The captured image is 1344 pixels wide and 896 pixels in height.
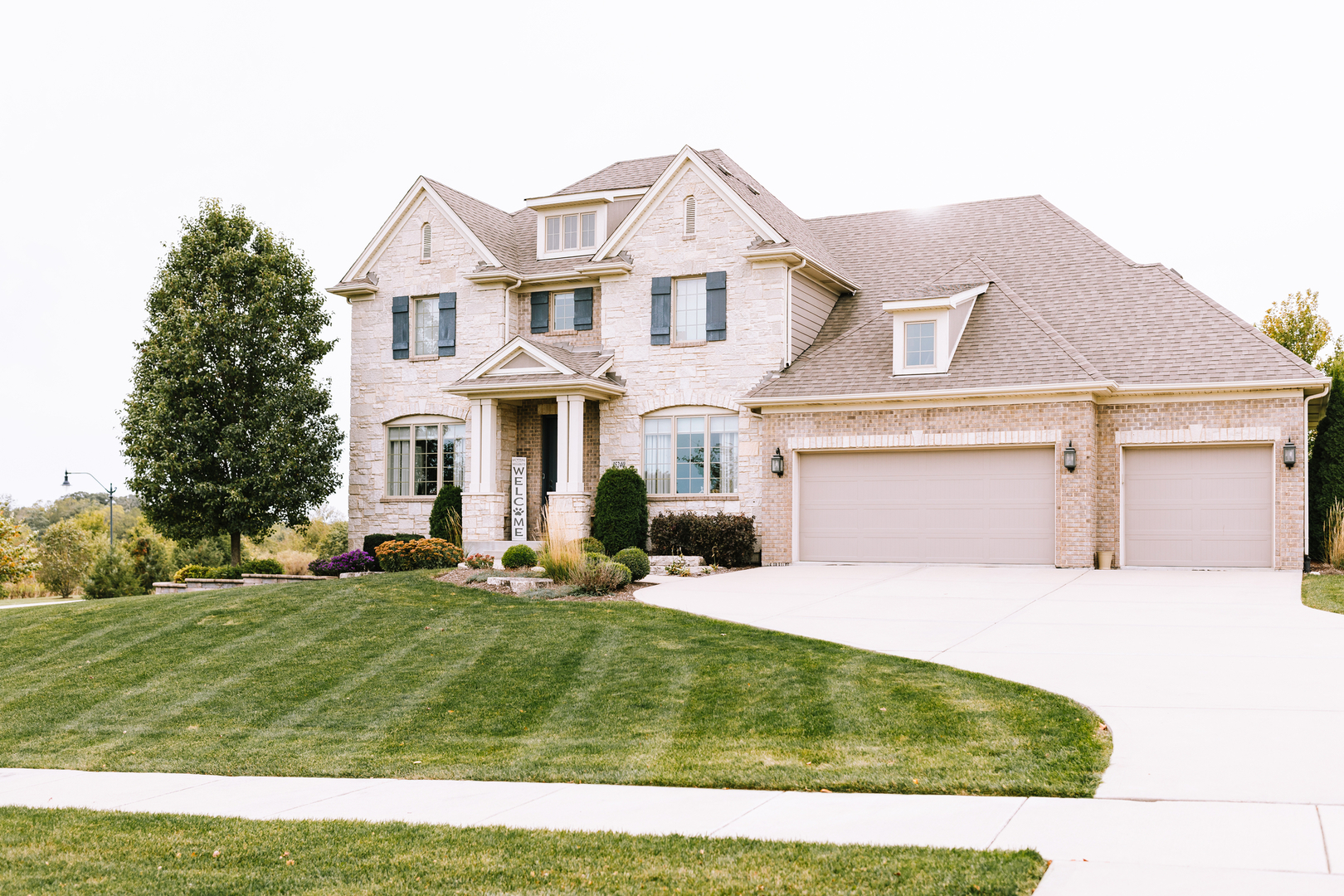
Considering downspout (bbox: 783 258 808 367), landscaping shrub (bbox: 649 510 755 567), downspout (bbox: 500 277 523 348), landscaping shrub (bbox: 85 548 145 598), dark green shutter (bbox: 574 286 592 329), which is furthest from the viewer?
landscaping shrub (bbox: 85 548 145 598)

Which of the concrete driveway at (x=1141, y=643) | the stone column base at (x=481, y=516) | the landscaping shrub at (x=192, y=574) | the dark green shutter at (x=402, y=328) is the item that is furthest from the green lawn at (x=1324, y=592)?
the landscaping shrub at (x=192, y=574)

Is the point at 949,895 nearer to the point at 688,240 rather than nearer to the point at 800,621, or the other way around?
the point at 800,621

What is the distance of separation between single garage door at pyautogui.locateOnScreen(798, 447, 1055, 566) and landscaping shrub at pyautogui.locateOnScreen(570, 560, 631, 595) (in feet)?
19.2

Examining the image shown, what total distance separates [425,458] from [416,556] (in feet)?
17.4

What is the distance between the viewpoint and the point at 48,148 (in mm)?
18750

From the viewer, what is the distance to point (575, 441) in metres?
21.9

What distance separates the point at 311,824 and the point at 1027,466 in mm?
15995

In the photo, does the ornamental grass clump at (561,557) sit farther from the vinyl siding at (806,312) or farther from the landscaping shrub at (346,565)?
the vinyl siding at (806,312)

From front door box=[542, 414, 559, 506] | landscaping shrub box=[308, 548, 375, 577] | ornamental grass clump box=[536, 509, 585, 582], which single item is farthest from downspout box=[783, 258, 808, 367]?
landscaping shrub box=[308, 548, 375, 577]

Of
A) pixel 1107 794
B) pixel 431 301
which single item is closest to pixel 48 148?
pixel 431 301

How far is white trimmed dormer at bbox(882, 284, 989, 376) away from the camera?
1992 centimetres

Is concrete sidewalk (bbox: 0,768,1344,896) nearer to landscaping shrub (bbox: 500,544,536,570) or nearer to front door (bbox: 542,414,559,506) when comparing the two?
landscaping shrub (bbox: 500,544,536,570)

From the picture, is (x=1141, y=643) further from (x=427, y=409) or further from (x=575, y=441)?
(x=427, y=409)

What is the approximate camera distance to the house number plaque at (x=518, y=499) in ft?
74.9
